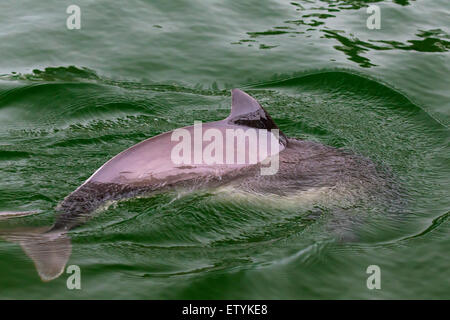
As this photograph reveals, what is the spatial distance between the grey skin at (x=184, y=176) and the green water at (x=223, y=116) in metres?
0.14

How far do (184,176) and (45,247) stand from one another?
5.19ft

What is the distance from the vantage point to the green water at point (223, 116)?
19.0 ft

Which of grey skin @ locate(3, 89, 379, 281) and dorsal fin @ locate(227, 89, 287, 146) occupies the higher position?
dorsal fin @ locate(227, 89, 287, 146)

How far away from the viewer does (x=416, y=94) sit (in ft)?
33.1

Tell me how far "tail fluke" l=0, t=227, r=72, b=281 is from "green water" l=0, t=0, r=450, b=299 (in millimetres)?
90

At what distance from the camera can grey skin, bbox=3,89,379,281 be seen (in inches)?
231

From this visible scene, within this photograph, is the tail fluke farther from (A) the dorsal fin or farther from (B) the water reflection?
(B) the water reflection

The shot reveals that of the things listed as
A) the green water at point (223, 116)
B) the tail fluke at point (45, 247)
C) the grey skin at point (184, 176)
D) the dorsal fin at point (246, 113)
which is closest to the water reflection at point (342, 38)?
the green water at point (223, 116)

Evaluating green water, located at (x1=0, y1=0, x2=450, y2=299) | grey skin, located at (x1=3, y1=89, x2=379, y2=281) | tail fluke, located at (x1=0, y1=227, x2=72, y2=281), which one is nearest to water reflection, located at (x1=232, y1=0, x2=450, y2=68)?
green water, located at (x1=0, y1=0, x2=450, y2=299)

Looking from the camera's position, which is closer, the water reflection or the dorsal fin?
the dorsal fin

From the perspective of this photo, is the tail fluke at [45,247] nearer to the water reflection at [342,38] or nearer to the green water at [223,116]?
the green water at [223,116]

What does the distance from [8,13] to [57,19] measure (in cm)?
99

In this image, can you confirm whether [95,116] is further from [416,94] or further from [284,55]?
[416,94]

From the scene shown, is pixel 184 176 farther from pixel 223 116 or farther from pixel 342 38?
pixel 342 38
